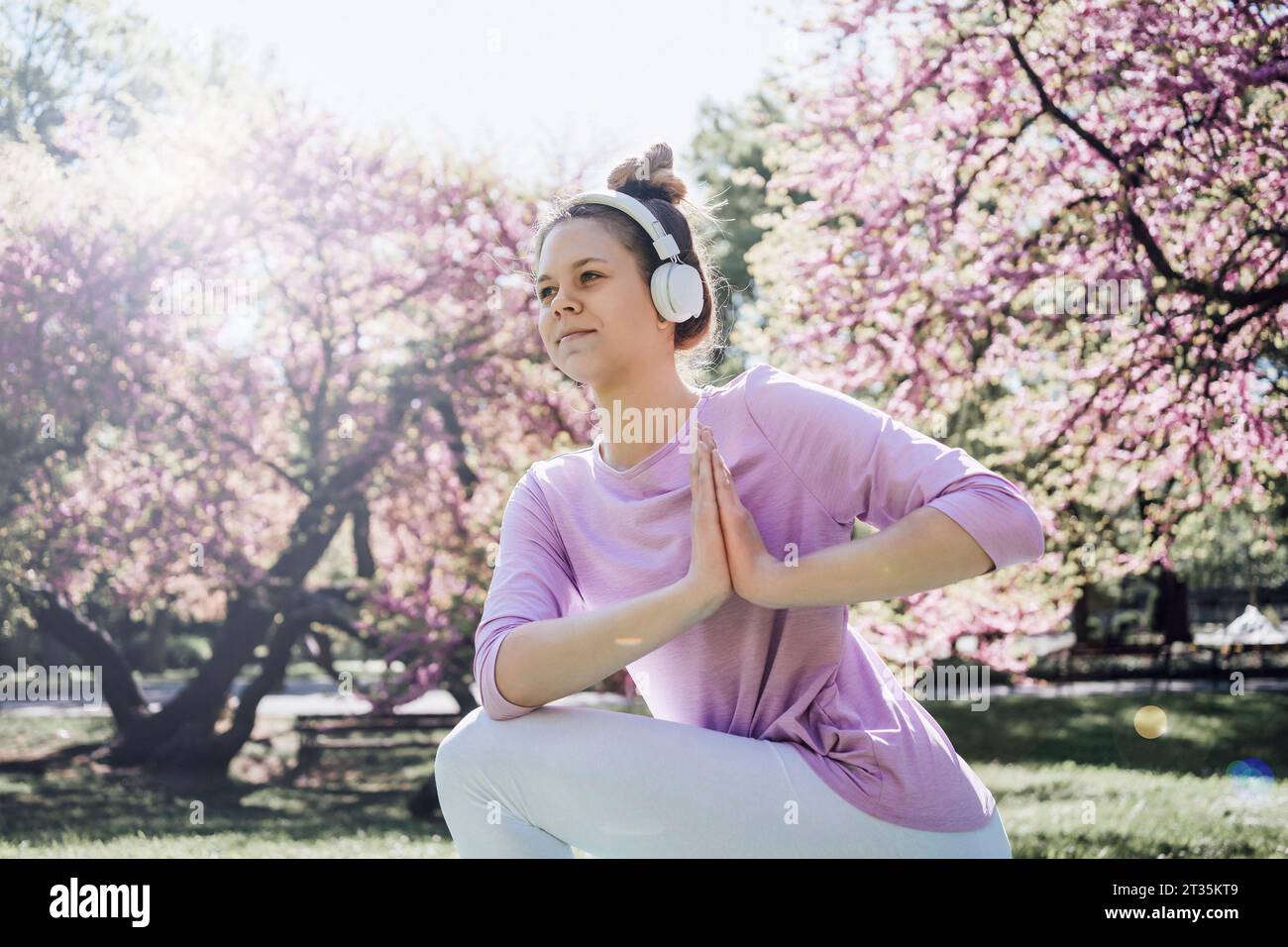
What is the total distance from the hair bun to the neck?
0.39 metres

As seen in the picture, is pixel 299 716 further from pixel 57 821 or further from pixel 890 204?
pixel 890 204

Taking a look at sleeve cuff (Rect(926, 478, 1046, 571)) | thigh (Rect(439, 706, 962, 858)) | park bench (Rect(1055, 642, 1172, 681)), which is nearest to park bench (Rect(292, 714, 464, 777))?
thigh (Rect(439, 706, 962, 858))

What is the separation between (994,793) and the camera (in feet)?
32.8

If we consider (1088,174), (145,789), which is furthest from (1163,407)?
(145,789)

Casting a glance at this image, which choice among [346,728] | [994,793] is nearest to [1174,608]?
[994,793]

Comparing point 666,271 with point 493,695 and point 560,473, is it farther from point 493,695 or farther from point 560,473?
point 493,695

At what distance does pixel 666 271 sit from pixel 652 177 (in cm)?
28

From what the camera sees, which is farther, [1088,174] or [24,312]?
[24,312]

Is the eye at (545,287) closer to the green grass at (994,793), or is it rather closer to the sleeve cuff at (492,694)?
the sleeve cuff at (492,694)

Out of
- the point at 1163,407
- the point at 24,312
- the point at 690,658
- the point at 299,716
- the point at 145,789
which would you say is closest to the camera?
the point at 690,658

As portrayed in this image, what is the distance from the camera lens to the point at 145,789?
1027cm

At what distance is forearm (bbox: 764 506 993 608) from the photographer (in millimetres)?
1703

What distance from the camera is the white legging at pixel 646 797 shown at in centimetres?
169
